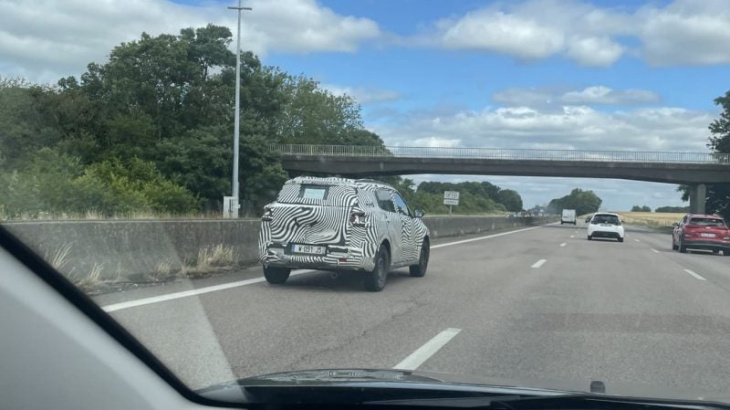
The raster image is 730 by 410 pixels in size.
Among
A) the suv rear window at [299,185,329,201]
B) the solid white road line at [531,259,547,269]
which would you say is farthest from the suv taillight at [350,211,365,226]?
the solid white road line at [531,259,547,269]

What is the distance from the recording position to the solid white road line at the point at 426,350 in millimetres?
7000

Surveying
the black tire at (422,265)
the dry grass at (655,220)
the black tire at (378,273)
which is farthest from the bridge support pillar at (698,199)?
the black tire at (378,273)

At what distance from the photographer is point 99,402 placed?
275 centimetres

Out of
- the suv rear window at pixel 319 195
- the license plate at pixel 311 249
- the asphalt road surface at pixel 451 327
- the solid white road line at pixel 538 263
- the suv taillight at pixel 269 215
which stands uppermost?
the suv rear window at pixel 319 195

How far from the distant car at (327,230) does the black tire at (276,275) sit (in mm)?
18

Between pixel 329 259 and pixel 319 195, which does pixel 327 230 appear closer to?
pixel 329 259

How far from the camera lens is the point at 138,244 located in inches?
492

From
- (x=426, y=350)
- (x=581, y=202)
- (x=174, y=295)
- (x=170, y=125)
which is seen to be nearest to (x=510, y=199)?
(x=581, y=202)

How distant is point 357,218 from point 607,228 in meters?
28.2

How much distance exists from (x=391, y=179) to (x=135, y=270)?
284 ft

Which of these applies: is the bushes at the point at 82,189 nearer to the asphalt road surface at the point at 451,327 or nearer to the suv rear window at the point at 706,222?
the asphalt road surface at the point at 451,327

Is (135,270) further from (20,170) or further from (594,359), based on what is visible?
(594,359)

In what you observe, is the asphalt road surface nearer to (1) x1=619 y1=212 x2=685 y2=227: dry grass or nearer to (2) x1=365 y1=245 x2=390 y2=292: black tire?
(2) x1=365 y1=245 x2=390 y2=292: black tire

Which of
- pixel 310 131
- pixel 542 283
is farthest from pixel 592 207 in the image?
pixel 542 283
